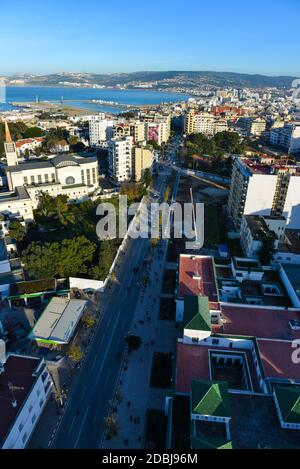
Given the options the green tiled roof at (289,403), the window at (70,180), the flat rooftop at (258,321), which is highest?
the window at (70,180)

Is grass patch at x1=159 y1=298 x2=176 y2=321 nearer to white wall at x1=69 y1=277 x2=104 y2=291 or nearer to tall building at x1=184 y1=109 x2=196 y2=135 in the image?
white wall at x1=69 y1=277 x2=104 y2=291

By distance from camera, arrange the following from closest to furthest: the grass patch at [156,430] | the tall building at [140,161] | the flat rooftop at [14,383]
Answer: the flat rooftop at [14,383] < the grass patch at [156,430] < the tall building at [140,161]

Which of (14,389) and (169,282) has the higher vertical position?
(14,389)

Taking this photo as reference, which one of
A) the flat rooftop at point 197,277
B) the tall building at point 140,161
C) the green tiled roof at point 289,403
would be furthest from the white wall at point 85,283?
the tall building at point 140,161

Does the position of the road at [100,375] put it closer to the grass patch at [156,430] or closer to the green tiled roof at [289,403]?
the grass patch at [156,430]

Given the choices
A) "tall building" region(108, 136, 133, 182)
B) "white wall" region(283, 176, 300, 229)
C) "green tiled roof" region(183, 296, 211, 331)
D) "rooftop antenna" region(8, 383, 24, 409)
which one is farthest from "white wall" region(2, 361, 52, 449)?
"tall building" region(108, 136, 133, 182)

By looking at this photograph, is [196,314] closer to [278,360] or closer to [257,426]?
[278,360]

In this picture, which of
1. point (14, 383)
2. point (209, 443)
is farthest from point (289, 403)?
point (14, 383)

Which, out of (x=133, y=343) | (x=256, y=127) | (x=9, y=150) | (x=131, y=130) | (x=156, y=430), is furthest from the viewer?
(x=256, y=127)
